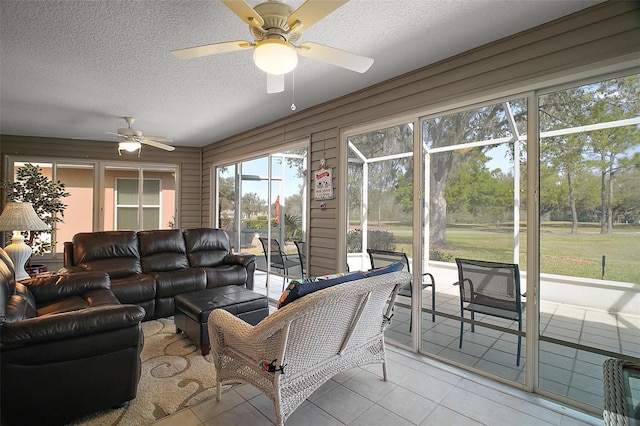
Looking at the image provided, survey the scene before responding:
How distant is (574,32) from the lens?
211cm

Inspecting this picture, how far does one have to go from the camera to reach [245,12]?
1.56 m

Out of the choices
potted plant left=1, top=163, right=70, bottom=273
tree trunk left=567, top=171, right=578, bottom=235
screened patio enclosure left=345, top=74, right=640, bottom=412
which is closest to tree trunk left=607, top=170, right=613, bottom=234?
screened patio enclosure left=345, top=74, right=640, bottom=412

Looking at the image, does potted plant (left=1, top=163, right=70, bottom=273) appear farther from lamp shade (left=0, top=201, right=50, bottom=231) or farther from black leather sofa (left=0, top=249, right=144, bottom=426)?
black leather sofa (left=0, top=249, right=144, bottom=426)

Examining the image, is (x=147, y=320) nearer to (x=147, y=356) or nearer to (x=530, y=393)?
(x=147, y=356)

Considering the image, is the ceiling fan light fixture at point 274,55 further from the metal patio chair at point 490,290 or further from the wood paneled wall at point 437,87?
the metal patio chair at point 490,290

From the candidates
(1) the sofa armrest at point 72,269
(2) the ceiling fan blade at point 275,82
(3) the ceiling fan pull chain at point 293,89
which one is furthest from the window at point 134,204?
(2) the ceiling fan blade at point 275,82

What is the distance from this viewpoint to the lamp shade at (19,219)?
333 cm

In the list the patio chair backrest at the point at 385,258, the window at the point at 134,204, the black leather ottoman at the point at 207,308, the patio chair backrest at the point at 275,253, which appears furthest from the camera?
the window at the point at 134,204

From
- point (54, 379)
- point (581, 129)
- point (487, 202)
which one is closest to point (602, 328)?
point (487, 202)

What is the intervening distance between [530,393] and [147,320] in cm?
395

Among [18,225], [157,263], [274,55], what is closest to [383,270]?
[274,55]

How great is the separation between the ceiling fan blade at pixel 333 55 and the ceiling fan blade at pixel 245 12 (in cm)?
34

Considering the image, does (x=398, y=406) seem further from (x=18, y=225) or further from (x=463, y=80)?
(x=18, y=225)

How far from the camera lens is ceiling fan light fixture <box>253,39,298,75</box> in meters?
1.70
